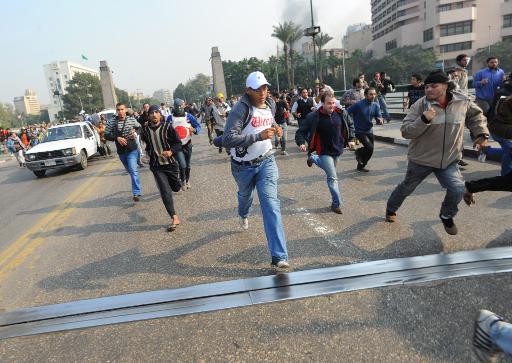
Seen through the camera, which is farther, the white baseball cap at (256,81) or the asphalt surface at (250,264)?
the white baseball cap at (256,81)

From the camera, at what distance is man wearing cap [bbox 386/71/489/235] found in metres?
3.85

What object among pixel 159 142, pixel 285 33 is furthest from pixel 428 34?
pixel 159 142

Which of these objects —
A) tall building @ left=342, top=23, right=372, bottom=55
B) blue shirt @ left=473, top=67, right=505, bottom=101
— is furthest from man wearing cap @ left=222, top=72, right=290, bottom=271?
tall building @ left=342, top=23, right=372, bottom=55

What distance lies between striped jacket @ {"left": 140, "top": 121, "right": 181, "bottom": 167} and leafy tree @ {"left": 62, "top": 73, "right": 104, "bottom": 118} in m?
139

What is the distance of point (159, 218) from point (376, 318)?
4.02 metres

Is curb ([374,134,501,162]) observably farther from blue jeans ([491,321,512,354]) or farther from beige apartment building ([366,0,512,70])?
beige apartment building ([366,0,512,70])

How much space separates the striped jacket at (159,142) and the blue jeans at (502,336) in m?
4.35

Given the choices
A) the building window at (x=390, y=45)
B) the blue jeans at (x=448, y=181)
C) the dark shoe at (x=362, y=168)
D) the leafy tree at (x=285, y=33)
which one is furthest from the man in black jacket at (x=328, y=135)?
the building window at (x=390, y=45)

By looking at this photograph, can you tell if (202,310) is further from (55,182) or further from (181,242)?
(55,182)

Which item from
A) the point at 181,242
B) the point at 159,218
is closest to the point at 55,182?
the point at 159,218

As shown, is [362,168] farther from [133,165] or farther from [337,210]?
[133,165]

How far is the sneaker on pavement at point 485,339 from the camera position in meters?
2.00

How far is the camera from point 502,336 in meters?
1.93

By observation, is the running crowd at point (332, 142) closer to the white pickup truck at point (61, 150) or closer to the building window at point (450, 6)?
the white pickup truck at point (61, 150)
